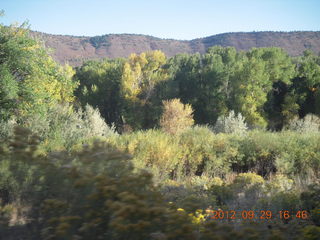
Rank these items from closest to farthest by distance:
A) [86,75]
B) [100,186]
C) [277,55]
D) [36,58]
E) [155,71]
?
[100,186] → [36,58] → [277,55] → [155,71] → [86,75]

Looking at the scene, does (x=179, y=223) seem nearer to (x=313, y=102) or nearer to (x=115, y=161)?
(x=115, y=161)

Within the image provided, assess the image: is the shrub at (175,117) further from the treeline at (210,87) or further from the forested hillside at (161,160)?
the treeline at (210,87)

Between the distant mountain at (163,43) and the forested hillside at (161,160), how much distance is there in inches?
2236

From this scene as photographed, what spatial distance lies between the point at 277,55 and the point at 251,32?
77.3 meters

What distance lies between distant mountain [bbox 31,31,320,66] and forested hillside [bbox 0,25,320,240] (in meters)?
56.8

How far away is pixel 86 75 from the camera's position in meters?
50.9

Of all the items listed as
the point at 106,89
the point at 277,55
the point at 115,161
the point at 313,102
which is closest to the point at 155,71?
the point at 106,89

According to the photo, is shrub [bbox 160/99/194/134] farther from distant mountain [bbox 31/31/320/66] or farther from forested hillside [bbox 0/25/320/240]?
distant mountain [bbox 31/31/320/66]

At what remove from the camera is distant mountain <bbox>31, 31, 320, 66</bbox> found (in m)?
93.2

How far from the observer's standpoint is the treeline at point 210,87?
3422 centimetres

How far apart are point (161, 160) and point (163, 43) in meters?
109

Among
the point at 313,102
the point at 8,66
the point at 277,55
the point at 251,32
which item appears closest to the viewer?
the point at 8,66
